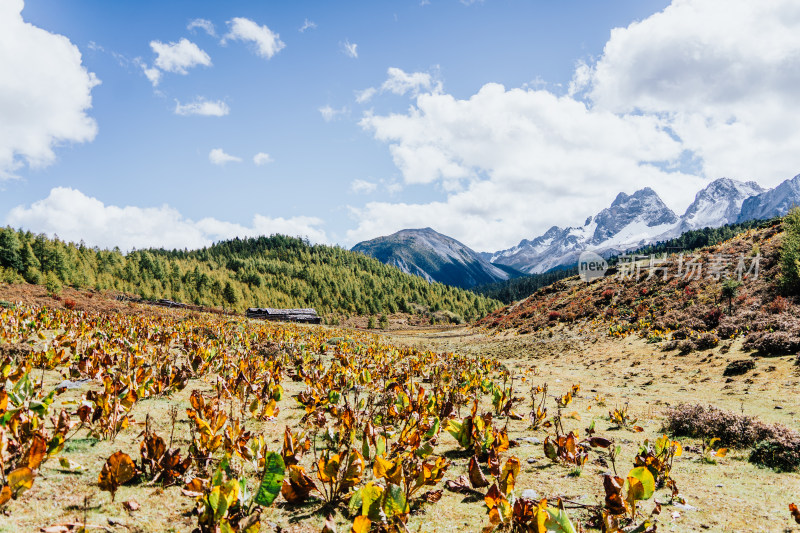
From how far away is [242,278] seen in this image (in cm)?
10088

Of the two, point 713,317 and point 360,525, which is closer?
point 360,525

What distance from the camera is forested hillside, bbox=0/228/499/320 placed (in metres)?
56.5

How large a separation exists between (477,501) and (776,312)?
75.6 ft

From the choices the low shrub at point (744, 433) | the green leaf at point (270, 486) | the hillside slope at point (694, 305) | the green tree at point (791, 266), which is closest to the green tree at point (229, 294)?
the hillside slope at point (694, 305)

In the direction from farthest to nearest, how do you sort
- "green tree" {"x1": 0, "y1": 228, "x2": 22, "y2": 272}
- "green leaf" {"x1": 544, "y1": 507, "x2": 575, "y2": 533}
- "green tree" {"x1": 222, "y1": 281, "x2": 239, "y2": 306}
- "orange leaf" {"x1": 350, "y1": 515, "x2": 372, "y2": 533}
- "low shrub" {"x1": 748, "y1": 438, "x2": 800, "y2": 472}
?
"green tree" {"x1": 222, "y1": 281, "x2": 239, "y2": 306}, "green tree" {"x1": 0, "y1": 228, "x2": 22, "y2": 272}, "low shrub" {"x1": 748, "y1": 438, "x2": 800, "y2": 472}, "green leaf" {"x1": 544, "y1": 507, "x2": 575, "y2": 533}, "orange leaf" {"x1": 350, "y1": 515, "x2": 372, "y2": 533}

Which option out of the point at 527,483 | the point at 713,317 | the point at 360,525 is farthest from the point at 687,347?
the point at 360,525

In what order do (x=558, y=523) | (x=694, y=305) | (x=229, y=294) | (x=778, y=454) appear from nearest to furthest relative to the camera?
(x=558, y=523), (x=778, y=454), (x=694, y=305), (x=229, y=294)

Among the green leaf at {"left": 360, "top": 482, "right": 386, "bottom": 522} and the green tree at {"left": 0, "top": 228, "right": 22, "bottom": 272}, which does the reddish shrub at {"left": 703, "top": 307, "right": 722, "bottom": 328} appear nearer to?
the green leaf at {"left": 360, "top": 482, "right": 386, "bottom": 522}

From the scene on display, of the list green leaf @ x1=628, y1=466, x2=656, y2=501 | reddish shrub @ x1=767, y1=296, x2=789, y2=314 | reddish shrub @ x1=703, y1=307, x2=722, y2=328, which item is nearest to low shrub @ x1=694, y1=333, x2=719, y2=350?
reddish shrub @ x1=703, y1=307, x2=722, y2=328

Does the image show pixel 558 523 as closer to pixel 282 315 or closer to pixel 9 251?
Answer: pixel 282 315

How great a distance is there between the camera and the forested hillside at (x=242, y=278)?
185 ft

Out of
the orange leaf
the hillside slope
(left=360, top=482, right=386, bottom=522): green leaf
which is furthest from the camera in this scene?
the hillside slope

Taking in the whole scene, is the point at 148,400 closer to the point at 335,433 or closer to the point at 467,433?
the point at 335,433

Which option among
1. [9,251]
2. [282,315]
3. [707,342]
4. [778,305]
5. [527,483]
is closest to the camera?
[527,483]
